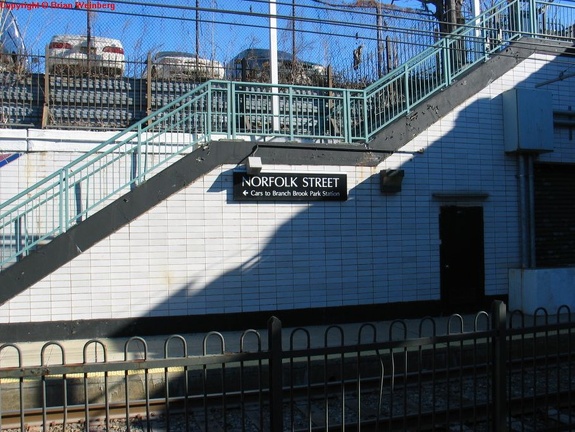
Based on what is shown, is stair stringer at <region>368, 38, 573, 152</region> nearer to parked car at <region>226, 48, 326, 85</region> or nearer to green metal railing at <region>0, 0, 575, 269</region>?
green metal railing at <region>0, 0, 575, 269</region>

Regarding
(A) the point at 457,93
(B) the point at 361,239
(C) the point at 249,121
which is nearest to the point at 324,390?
(B) the point at 361,239

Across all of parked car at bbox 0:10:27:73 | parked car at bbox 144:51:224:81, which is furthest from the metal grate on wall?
parked car at bbox 0:10:27:73

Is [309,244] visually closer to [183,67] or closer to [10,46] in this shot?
[183,67]

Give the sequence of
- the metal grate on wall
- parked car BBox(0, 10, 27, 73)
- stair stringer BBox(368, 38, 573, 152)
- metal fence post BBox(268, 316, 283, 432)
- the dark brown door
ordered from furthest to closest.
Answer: parked car BBox(0, 10, 27, 73)
the metal grate on wall
the dark brown door
stair stringer BBox(368, 38, 573, 152)
metal fence post BBox(268, 316, 283, 432)

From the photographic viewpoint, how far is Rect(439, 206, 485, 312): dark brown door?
10.8m

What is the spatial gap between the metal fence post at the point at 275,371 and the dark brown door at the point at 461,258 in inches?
279

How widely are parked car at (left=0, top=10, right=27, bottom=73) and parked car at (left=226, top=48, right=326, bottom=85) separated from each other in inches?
214

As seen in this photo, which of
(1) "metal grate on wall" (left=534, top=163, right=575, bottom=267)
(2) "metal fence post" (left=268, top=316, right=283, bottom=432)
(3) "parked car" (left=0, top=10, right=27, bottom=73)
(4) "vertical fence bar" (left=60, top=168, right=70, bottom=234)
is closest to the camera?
(2) "metal fence post" (left=268, top=316, right=283, bottom=432)

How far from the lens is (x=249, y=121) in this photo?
1030 centimetres

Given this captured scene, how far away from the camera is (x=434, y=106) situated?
1076 cm

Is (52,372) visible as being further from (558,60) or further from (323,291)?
(558,60)

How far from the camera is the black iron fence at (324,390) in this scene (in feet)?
15.3

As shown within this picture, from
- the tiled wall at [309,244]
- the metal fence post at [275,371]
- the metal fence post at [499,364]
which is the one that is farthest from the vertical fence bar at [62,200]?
the metal fence post at [499,364]

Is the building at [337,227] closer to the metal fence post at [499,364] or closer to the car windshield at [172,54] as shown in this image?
the metal fence post at [499,364]
